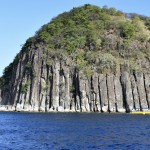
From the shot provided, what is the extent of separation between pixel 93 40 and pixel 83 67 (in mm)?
16234

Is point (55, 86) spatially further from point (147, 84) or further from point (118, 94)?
point (147, 84)

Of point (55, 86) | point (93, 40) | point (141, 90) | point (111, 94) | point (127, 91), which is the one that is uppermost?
point (93, 40)

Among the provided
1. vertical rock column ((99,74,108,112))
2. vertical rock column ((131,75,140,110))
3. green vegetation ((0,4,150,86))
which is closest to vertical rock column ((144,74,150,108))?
vertical rock column ((131,75,140,110))

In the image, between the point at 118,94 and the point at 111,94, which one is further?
the point at 118,94

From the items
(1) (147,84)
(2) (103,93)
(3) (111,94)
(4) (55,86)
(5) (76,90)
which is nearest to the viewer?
(3) (111,94)

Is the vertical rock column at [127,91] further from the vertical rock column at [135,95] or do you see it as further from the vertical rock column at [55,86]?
the vertical rock column at [55,86]

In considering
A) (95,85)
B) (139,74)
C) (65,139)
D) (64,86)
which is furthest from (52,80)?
(65,139)

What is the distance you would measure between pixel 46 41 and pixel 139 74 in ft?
126

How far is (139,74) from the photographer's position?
14262 cm

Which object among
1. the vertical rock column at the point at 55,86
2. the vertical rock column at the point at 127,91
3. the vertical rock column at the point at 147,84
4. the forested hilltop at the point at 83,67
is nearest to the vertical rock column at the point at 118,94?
the forested hilltop at the point at 83,67

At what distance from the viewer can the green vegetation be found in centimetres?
14900

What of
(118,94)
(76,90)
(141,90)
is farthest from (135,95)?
(76,90)

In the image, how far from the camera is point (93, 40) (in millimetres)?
158375

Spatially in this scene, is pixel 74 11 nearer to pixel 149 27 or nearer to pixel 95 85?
pixel 149 27
